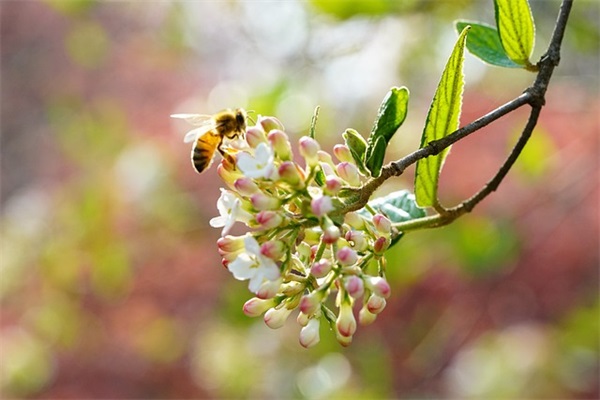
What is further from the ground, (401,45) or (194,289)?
(194,289)

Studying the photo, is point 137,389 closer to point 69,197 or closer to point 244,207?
point 69,197

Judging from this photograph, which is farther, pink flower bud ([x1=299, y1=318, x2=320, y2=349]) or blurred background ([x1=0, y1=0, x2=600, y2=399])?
blurred background ([x1=0, y1=0, x2=600, y2=399])

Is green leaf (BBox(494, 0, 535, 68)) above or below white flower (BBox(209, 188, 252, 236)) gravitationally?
above

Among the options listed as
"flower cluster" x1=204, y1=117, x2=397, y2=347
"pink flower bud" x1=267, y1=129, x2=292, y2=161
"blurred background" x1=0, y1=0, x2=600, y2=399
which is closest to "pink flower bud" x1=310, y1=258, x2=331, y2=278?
"flower cluster" x1=204, y1=117, x2=397, y2=347

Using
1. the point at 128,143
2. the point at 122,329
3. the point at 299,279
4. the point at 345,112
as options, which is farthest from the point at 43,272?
the point at 299,279

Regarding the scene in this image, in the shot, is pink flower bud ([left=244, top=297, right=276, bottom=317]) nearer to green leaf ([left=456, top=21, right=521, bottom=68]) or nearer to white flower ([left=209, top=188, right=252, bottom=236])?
white flower ([left=209, top=188, right=252, bottom=236])
